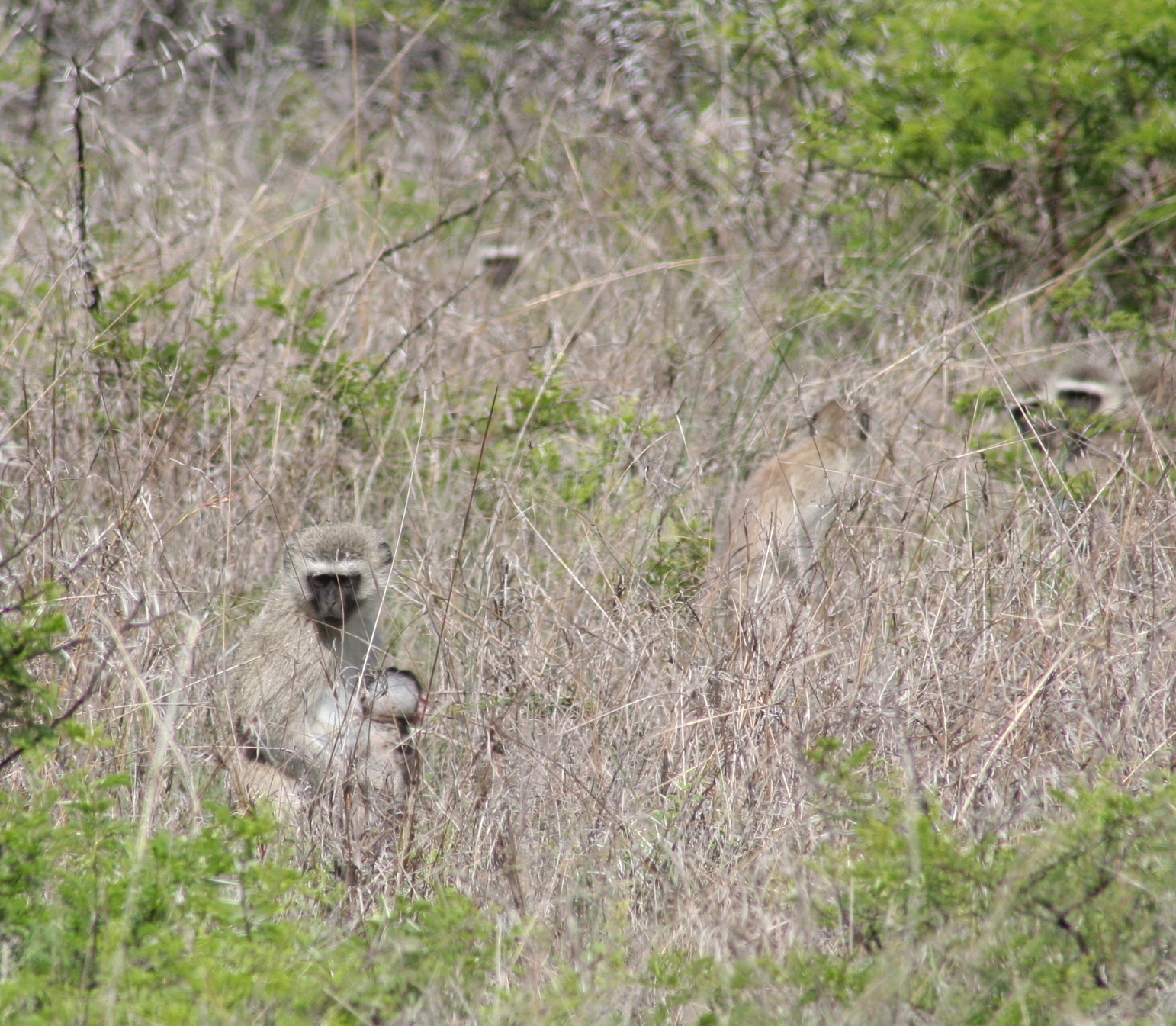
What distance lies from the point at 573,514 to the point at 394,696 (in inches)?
35.6

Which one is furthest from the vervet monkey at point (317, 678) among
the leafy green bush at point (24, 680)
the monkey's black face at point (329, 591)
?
the leafy green bush at point (24, 680)

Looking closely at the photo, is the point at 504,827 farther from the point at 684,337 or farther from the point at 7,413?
the point at 684,337

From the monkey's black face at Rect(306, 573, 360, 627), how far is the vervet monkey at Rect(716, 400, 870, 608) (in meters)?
1.14

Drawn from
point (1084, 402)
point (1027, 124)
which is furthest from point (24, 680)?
point (1027, 124)

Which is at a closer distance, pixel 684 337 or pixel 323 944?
pixel 323 944

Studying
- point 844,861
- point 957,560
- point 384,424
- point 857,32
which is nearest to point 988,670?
point 957,560

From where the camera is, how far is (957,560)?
4016 millimetres

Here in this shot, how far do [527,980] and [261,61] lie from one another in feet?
27.9

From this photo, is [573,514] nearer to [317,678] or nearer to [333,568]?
[333,568]

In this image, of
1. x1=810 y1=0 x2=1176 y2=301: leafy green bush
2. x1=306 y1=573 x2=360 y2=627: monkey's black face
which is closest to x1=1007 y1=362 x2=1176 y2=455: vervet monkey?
x1=810 y1=0 x2=1176 y2=301: leafy green bush

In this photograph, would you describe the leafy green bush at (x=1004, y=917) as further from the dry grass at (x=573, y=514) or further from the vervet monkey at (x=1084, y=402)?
the vervet monkey at (x=1084, y=402)

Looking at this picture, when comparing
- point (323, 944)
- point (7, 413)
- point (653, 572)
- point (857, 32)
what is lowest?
point (653, 572)

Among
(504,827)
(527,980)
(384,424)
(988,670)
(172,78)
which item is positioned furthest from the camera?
(172,78)

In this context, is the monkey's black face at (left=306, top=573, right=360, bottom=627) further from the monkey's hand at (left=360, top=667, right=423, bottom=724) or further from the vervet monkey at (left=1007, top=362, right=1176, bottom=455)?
the vervet monkey at (left=1007, top=362, right=1176, bottom=455)
